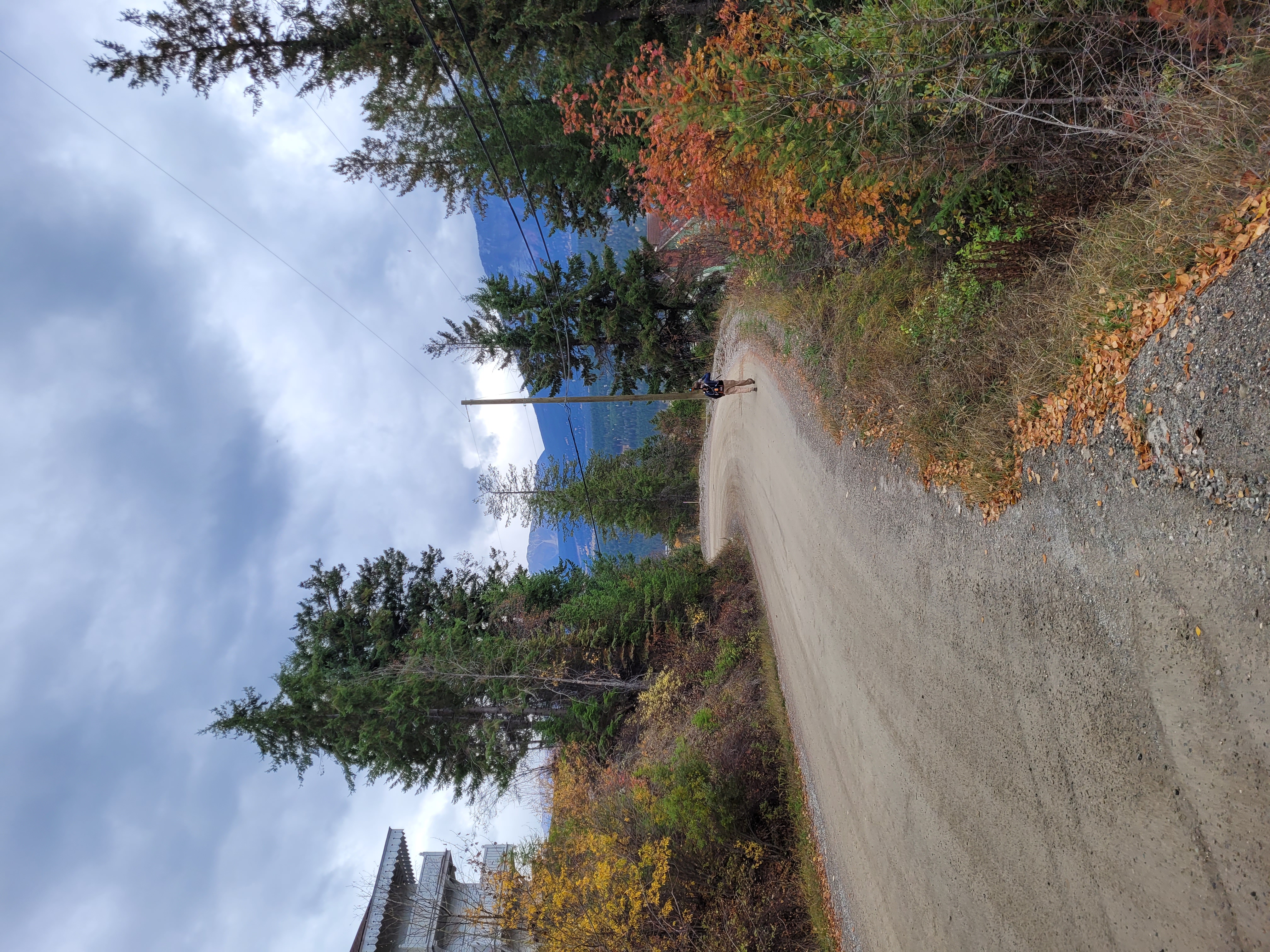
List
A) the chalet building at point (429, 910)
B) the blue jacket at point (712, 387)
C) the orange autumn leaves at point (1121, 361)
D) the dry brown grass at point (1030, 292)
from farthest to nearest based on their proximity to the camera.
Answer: the chalet building at point (429, 910), the blue jacket at point (712, 387), the dry brown grass at point (1030, 292), the orange autumn leaves at point (1121, 361)

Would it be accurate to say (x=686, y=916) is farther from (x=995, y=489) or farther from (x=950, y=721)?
(x=995, y=489)

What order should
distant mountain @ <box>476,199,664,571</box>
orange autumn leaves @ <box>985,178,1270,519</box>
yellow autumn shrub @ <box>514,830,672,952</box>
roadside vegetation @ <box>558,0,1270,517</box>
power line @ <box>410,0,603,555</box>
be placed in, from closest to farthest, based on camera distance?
orange autumn leaves @ <box>985,178,1270,519</box> → roadside vegetation @ <box>558,0,1270,517</box> → power line @ <box>410,0,603,555</box> → yellow autumn shrub @ <box>514,830,672,952</box> → distant mountain @ <box>476,199,664,571</box>

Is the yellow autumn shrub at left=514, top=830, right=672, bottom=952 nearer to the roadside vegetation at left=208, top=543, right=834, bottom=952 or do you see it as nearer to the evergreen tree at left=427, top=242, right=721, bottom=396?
the roadside vegetation at left=208, top=543, right=834, bottom=952

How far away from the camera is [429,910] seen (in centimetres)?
2038

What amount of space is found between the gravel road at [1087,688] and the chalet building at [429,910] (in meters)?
12.1

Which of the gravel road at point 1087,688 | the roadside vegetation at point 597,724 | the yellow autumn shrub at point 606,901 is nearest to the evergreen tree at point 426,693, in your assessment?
the roadside vegetation at point 597,724

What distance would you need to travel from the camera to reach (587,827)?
51.4 feet

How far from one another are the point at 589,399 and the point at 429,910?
15.7 m

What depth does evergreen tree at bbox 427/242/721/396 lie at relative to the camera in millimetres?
22453

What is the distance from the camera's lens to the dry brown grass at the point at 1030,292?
15.9 ft

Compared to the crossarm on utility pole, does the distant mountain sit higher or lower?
higher

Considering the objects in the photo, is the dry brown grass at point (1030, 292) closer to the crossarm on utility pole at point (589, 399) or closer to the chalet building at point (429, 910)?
the crossarm on utility pole at point (589, 399)

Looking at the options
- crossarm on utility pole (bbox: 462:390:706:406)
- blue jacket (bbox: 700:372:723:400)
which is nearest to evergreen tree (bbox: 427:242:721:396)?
crossarm on utility pole (bbox: 462:390:706:406)

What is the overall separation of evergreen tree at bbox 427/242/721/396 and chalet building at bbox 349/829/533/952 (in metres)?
15.5
